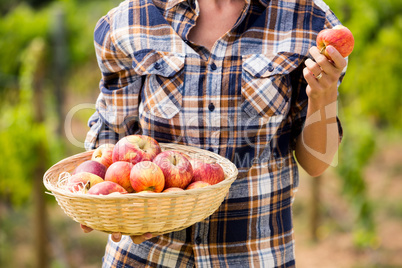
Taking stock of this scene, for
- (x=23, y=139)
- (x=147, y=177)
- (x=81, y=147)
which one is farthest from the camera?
(x=81, y=147)

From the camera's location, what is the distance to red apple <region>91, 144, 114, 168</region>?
5.13 feet

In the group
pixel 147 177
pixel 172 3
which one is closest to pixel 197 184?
pixel 147 177

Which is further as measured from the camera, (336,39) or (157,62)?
(157,62)

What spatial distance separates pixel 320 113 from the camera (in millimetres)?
1573

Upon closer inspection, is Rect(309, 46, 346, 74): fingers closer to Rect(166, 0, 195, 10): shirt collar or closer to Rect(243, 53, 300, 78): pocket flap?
Rect(243, 53, 300, 78): pocket flap

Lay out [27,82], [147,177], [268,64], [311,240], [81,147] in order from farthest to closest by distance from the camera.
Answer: [311,240], [81,147], [27,82], [268,64], [147,177]

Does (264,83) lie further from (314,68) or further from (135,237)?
(135,237)

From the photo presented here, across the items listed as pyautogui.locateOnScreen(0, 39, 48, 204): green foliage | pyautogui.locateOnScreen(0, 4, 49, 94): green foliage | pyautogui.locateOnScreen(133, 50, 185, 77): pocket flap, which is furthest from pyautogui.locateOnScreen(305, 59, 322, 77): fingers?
pyautogui.locateOnScreen(0, 4, 49, 94): green foliage

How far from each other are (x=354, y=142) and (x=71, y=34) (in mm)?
3067

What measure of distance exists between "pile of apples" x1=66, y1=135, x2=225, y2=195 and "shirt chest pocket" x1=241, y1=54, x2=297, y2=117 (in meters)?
0.26

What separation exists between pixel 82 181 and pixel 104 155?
0.62 feet

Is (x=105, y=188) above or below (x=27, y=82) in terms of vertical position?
below

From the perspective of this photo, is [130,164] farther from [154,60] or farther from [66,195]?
[154,60]

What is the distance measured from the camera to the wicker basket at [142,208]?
48.8 inches
